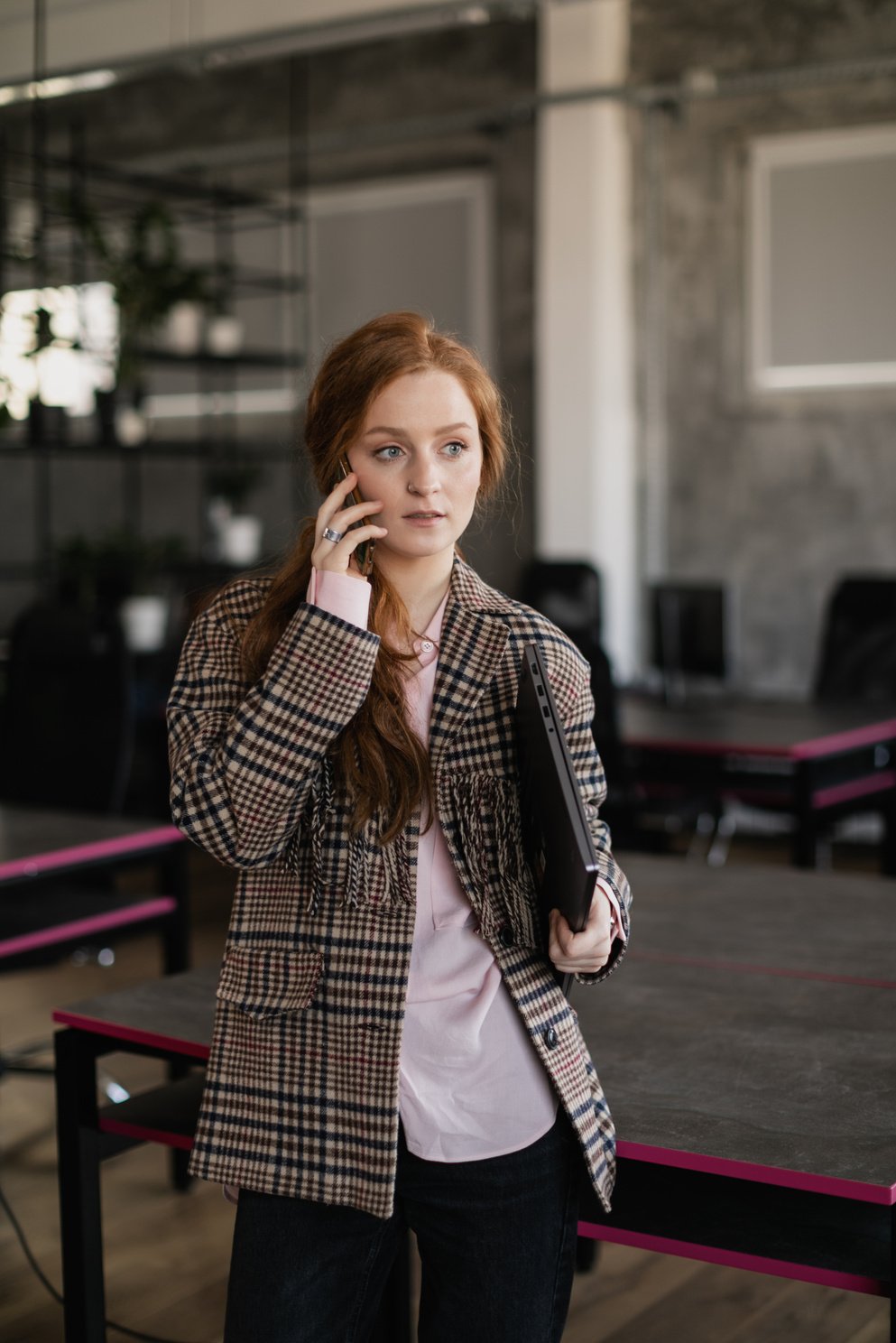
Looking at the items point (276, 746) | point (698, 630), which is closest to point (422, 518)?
point (276, 746)

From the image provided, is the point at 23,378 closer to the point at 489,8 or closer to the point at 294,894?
the point at 489,8

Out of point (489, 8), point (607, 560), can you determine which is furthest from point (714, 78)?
point (607, 560)

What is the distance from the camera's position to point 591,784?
4.91ft

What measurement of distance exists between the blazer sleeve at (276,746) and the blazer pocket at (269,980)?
97 millimetres

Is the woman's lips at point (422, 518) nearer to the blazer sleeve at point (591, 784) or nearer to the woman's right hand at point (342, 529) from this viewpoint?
the woman's right hand at point (342, 529)

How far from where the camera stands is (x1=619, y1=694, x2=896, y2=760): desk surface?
391cm

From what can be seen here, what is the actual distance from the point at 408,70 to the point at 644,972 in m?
5.76

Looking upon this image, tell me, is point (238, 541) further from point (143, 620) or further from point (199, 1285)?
point (199, 1285)

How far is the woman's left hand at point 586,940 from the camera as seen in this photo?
1.38 metres

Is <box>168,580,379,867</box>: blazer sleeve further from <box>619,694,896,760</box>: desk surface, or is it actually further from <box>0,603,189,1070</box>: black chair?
<box>619,694,896,760</box>: desk surface

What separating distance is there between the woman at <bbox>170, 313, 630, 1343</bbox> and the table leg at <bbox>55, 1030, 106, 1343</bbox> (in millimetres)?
506

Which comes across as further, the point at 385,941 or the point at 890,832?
the point at 890,832

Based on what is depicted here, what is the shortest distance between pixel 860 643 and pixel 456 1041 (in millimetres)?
3847

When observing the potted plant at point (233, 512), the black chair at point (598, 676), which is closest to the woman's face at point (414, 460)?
the black chair at point (598, 676)
